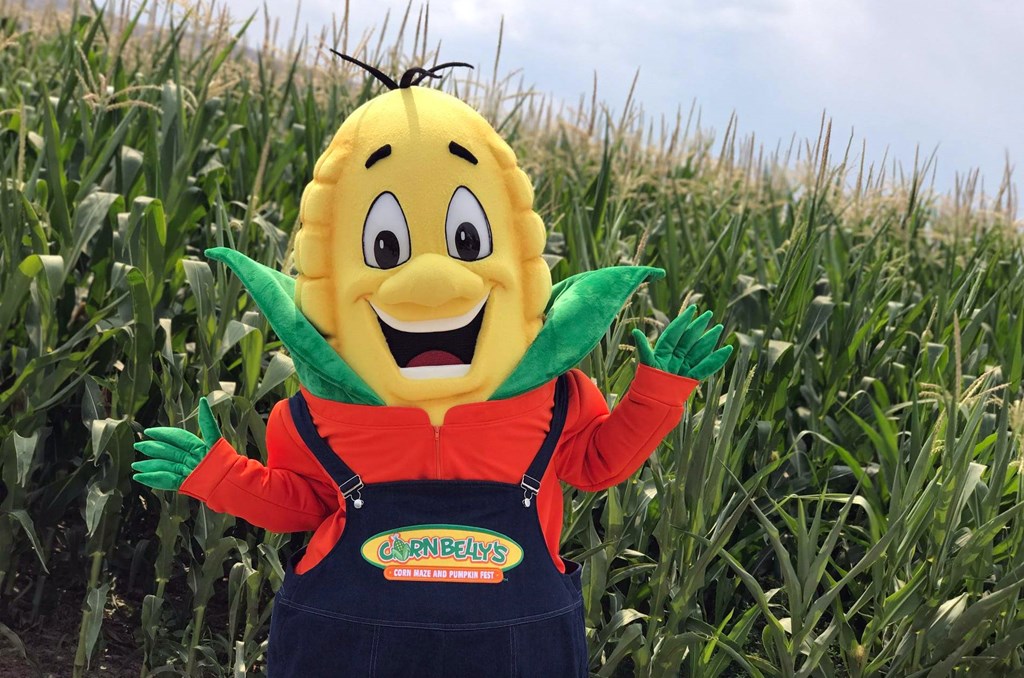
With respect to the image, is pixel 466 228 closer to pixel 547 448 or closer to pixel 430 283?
pixel 430 283

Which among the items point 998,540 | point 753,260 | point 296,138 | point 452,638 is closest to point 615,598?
point 452,638

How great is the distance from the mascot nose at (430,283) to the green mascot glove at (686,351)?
0.33 m

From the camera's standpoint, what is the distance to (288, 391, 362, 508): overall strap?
1722mm

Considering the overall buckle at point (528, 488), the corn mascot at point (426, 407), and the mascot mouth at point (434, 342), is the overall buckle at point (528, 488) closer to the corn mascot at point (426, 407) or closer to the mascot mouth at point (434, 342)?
the corn mascot at point (426, 407)

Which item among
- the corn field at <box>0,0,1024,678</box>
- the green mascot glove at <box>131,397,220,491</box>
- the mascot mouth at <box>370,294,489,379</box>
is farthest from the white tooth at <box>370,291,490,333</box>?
the corn field at <box>0,0,1024,678</box>

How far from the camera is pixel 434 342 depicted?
66.5 inches

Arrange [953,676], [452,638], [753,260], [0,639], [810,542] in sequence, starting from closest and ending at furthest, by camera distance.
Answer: [452,638]
[810,542]
[953,676]
[0,639]
[753,260]

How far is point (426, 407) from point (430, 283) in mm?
228

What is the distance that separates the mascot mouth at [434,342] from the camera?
1.68m

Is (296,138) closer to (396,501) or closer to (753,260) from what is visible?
(753,260)

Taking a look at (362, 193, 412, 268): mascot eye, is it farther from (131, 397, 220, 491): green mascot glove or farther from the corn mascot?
(131, 397, 220, 491): green mascot glove

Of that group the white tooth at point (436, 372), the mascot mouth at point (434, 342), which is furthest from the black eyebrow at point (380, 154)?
the white tooth at point (436, 372)

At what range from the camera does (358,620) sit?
1.65 meters

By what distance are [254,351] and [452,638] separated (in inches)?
44.4
